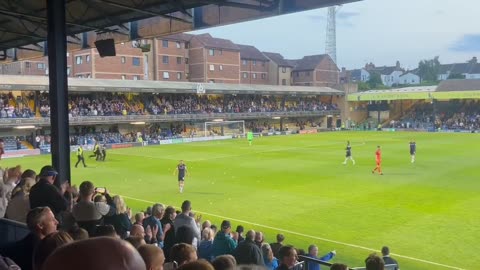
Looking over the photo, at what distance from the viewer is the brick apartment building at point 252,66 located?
8375cm

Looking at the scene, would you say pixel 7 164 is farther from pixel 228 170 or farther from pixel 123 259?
pixel 123 259

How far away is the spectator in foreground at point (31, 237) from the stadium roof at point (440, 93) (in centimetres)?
6335

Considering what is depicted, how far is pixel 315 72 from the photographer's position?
8862 centimetres

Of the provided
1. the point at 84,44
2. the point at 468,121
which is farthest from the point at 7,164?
the point at 468,121

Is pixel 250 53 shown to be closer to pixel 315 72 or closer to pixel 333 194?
pixel 315 72

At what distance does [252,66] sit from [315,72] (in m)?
12.0

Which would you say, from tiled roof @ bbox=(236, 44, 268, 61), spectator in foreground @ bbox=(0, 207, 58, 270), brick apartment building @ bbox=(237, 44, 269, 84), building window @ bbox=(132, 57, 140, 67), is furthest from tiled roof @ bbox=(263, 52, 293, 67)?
spectator in foreground @ bbox=(0, 207, 58, 270)

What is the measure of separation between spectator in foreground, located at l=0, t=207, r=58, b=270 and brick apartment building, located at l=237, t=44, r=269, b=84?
79433mm

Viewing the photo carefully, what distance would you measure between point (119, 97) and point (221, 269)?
173 ft

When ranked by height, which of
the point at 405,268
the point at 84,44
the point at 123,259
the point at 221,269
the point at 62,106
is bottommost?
the point at 405,268

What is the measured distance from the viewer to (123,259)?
128 centimetres

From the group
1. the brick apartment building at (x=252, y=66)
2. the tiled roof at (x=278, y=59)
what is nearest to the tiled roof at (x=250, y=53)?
the brick apartment building at (x=252, y=66)

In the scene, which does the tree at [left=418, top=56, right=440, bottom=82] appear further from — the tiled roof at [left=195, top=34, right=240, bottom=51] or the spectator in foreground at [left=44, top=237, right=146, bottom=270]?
the spectator in foreground at [left=44, top=237, right=146, bottom=270]

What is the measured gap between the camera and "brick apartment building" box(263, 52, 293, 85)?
87.7 metres
